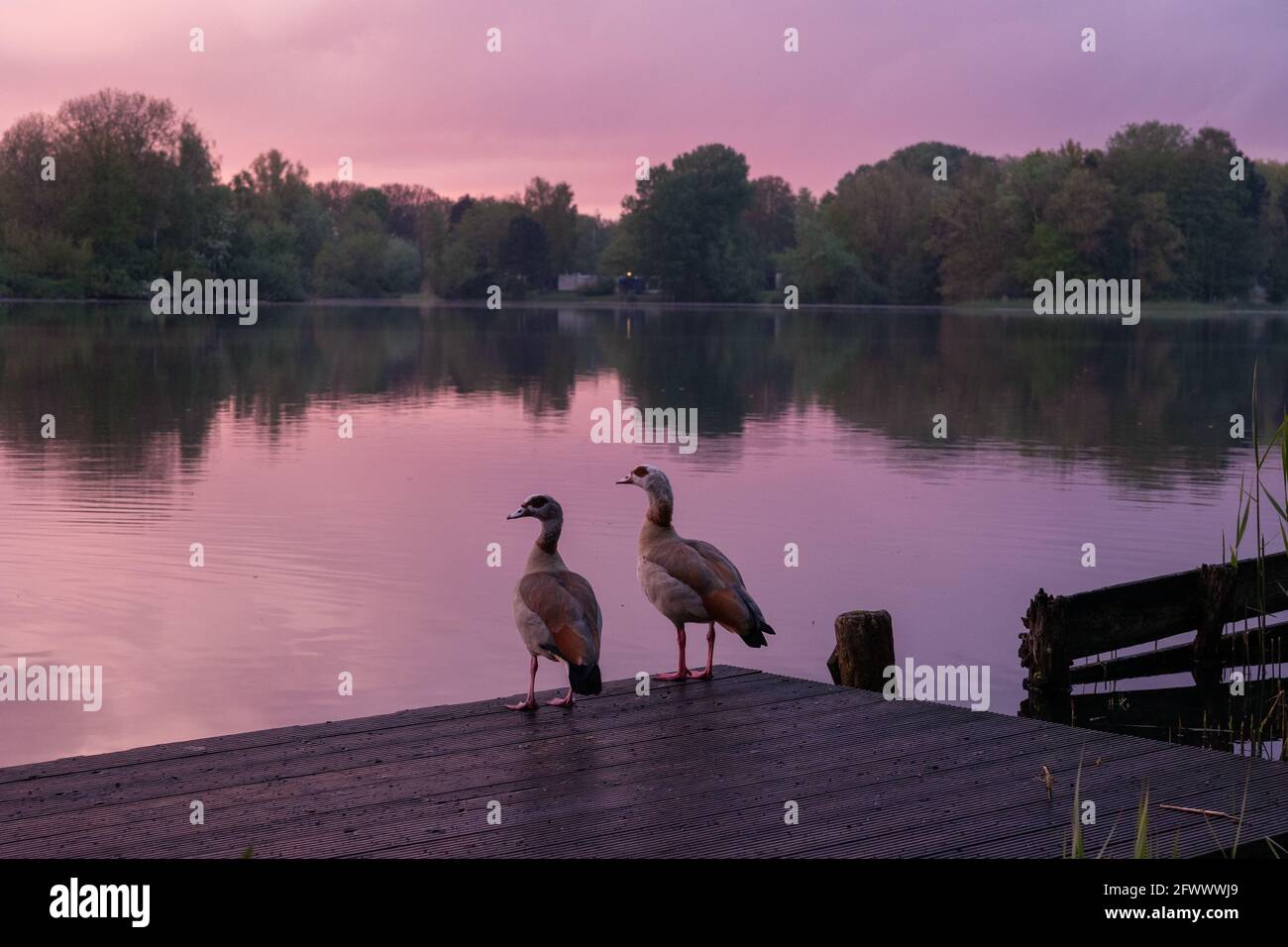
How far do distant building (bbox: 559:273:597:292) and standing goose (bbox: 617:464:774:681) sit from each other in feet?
562

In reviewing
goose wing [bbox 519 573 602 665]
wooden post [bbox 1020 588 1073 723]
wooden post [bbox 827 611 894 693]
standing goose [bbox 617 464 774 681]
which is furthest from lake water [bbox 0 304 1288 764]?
goose wing [bbox 519 573 602 665]

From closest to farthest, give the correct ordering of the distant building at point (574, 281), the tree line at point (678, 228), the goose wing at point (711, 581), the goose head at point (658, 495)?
the goose wing at point (711, 581) < the goose head at point (658, 495) < the tree line at point (678, 228) < the distant building at point (574, 281)

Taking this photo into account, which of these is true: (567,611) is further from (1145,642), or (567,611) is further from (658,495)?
(1145,642)

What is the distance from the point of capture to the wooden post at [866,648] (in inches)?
452

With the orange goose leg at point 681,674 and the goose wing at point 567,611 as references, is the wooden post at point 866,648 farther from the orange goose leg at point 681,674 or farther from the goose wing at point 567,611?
the goose wing at point 567,611

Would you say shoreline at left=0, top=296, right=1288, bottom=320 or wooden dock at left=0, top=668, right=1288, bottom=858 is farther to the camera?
shoreline at left=0, top=296, right=1288, bottom=320

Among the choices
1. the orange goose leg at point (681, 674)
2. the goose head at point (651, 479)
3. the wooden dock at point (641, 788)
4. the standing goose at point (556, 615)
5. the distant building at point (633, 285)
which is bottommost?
the wooden dock at point (641, 788)

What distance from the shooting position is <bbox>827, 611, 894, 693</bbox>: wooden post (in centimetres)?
1148

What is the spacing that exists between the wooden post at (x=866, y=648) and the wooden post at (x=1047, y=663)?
2.39 m

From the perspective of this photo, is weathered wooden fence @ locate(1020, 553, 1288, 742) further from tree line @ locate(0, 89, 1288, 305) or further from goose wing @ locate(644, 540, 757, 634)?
tree line @ locate(0, 89, 1288, 305)

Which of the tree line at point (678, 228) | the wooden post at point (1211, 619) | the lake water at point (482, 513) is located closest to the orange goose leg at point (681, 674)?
the lake water at point (482, 513)

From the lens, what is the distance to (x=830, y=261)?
147 meters

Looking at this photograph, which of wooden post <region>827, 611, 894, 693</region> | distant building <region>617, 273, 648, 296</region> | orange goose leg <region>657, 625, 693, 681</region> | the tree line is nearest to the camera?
orange goose leg <region>657, 625, 693, 681</region>

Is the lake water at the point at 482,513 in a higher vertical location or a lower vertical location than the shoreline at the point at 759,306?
lower
